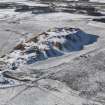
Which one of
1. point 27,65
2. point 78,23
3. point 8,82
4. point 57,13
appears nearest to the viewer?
point 8,82

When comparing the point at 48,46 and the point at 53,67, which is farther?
the point at 48,46

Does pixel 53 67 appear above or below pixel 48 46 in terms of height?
below

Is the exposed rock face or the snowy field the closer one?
the snowy field

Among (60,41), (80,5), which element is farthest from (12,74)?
(80,5)

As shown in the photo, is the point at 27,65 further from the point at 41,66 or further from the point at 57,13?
the point at 57,13

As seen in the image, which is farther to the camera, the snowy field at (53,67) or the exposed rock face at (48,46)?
the exposed rock face at (48,46)

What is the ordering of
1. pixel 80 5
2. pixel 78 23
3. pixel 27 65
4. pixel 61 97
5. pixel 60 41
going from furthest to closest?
pixel 80 5 < pixel 78 23 < pixel 60 41 < pixel 27 65 < pixel 61 97

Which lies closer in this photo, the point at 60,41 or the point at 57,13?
the point at 60,41
